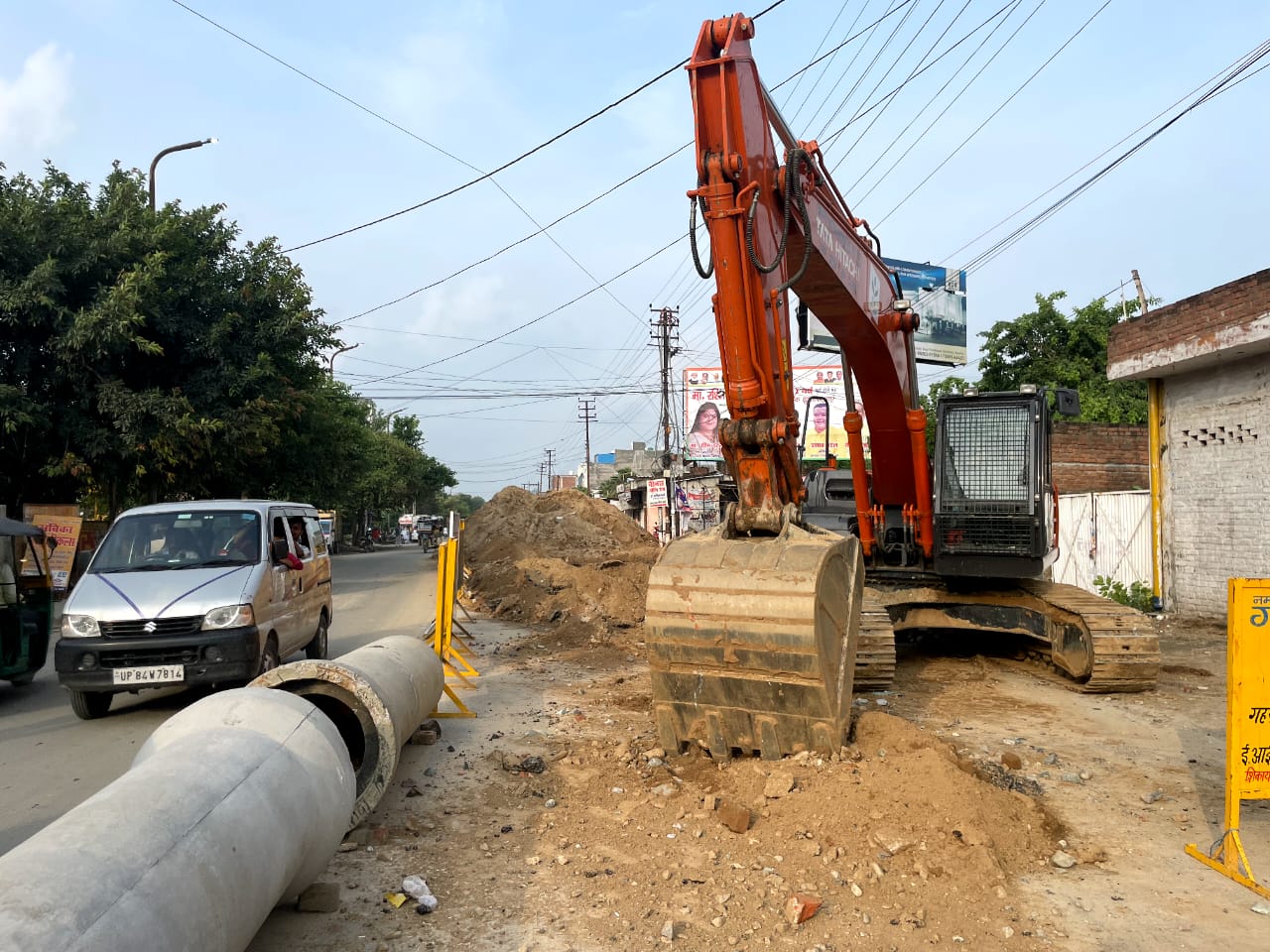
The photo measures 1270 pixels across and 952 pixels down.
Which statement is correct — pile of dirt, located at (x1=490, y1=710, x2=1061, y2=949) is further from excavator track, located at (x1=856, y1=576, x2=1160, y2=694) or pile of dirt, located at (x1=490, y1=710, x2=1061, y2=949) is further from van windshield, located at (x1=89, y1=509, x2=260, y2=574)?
van windshield, located at (x1=89, y1=509, x2=260, y2=574)

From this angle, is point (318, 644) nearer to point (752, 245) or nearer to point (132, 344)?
point (752, 245)

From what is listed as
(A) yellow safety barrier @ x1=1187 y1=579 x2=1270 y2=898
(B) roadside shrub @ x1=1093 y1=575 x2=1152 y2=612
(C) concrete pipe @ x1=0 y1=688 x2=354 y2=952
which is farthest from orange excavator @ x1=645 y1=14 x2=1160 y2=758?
(B) roadside shrub @ x1=1093 y1=575 x2=1152 y2=612

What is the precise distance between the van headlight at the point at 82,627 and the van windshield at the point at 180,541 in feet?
2.57

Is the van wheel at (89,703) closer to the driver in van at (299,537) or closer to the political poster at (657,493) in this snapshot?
the driver in van at (299,537)

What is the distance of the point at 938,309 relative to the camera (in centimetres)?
3262

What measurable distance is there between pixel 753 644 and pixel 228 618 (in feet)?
15.5

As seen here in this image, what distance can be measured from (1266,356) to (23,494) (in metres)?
21.4

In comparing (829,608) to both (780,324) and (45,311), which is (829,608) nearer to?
(780,324)

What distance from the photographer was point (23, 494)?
17453 mm

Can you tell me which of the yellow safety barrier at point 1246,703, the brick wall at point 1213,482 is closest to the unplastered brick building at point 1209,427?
the brick wall at point 1213,482

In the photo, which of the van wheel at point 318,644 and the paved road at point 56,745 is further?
the van wheel at point 318,644

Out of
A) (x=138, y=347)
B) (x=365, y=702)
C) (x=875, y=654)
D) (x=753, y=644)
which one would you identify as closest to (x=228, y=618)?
(x=365, y=702)

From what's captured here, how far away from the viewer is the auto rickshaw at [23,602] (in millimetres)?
9023

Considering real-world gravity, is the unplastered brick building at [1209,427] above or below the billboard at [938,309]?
below
